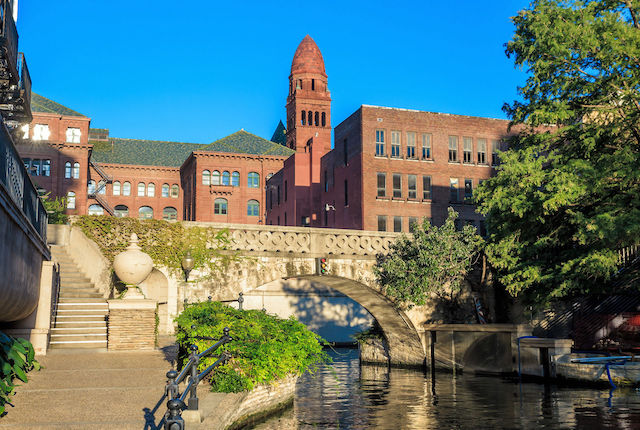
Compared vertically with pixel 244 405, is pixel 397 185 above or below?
above

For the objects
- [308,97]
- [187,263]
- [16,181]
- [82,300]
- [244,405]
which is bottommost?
[244,405]

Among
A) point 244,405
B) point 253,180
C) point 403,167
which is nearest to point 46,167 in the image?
point 253,180

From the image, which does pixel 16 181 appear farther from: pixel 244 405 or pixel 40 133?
pixel 40 133

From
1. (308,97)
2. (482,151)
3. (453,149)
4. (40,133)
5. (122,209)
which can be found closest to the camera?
(453,149)

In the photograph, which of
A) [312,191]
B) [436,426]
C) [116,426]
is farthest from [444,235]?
[312,191]

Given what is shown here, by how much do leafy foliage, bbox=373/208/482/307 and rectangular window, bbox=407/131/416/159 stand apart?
16.8 metres

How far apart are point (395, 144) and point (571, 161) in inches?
853

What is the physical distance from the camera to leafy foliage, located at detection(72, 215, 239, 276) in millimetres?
22641

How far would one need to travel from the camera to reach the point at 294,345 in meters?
13.3

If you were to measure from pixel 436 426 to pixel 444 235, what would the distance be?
13062 millimetres

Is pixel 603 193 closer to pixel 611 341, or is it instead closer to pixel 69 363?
pixel 611 341

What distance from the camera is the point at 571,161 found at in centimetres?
2120

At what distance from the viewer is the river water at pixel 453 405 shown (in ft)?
44.5

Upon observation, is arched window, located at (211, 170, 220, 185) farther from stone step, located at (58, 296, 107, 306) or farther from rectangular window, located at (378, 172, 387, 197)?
stone step, located at (58, 296, 107, 306)
